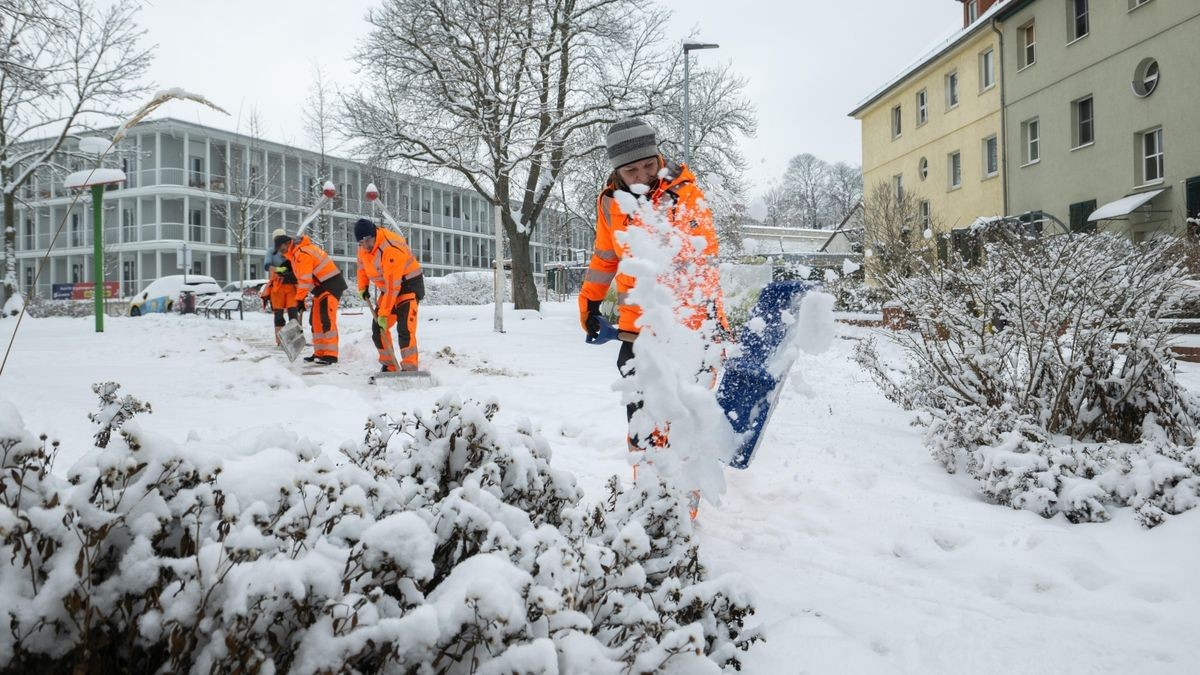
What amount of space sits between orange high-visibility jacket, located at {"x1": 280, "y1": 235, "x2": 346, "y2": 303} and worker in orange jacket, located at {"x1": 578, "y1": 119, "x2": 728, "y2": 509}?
18.6ft

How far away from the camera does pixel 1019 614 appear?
213cm

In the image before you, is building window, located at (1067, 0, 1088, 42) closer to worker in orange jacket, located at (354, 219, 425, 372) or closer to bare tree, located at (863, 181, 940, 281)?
bare tree, located at (863, 181, 940, 281)

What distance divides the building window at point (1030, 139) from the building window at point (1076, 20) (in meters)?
2.36

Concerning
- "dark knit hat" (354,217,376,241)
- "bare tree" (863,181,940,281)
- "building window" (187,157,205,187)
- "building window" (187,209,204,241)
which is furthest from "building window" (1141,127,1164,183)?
"building window" (187,209,204,241)

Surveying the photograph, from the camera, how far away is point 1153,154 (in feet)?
53.7

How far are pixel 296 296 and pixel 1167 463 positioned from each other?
9379 mm

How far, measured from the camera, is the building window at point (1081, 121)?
18.3 metres

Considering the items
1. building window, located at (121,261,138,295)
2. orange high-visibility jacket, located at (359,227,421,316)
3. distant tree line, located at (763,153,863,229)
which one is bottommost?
orange high-visibility jacket, located at (359,227,421,316)

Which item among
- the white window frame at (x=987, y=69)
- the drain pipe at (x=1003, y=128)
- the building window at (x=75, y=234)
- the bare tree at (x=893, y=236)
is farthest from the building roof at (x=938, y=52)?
the building window at (x=75, y=234)

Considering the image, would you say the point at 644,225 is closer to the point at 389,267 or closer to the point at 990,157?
the point at 389,267

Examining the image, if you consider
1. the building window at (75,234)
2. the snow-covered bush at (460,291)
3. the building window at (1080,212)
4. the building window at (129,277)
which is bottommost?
the snow-covered bush at (460,291)

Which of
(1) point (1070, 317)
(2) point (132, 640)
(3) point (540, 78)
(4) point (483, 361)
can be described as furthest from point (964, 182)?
(2) point (132, 640)

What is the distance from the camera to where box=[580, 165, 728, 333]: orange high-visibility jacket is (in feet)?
7.74

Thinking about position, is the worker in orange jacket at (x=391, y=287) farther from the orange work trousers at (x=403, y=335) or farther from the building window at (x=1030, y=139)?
the building window at (x=1030, y=139)
